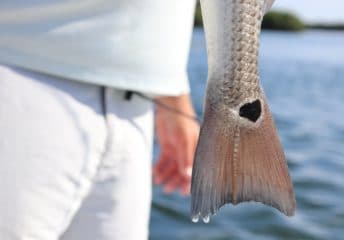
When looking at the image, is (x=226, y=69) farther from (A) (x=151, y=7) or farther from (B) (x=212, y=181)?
(A) (x=151, y=7)

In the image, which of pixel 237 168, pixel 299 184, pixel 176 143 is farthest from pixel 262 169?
pixel 299 184

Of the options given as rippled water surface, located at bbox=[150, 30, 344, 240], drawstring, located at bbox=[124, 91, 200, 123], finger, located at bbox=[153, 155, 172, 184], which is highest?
drawstring, located at bbox=[124, 91, 200, 123]

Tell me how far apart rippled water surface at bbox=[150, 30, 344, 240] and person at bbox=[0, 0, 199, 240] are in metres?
3.45

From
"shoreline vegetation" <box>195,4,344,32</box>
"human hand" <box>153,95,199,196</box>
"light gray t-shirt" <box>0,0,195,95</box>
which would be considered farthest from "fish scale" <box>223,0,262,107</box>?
"shoreline vegetation" <box>195,4,344,32</box>

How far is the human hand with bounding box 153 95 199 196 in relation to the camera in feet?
6.24

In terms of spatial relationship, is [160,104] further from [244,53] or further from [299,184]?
[299,184]

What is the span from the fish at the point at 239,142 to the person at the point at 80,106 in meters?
0.33

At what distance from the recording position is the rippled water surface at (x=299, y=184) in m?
5.18

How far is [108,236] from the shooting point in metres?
1.51

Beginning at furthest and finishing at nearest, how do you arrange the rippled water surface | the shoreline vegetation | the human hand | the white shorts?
the shoreline vegetation, the rippled water surface, the human hand, the white shorts

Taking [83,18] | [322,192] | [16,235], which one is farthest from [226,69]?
[322,192]

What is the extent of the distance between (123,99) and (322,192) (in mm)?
5195

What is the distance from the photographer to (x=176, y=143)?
2.00 m

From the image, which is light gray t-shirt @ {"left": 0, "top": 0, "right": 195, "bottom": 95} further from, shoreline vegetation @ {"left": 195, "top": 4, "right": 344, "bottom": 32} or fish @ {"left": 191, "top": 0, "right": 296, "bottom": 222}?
Result: shoreline vegetation @ {"left": 195, "top": 4, "right": 344, "bottom": 32}
